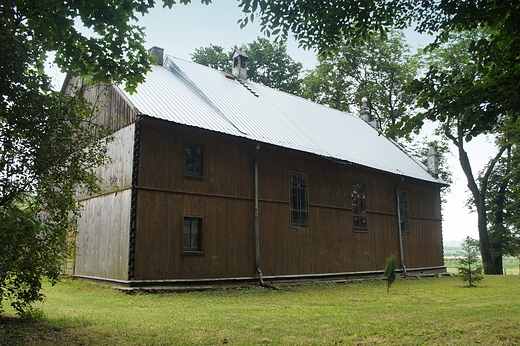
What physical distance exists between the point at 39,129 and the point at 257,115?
484 inches

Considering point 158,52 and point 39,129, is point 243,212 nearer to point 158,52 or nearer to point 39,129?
point 158,52

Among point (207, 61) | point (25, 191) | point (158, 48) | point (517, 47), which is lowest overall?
point (25, 191)

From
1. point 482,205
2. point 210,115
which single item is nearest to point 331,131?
point 210,115

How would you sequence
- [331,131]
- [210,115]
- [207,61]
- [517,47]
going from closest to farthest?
[517,47] < [210,115] < [331,131] < [207,61]

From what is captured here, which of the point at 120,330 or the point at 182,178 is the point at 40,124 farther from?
the point at 182,178

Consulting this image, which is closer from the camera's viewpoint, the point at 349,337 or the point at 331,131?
the point at 349,337

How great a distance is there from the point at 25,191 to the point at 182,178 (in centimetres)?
781

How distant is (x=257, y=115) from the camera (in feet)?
61.4

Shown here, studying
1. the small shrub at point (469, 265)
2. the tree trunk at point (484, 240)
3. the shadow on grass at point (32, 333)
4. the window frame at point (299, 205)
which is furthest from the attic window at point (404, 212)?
the shadow on grass at point (32, 333)

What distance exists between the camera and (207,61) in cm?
3947

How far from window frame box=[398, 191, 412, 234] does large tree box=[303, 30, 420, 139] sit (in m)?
14.3

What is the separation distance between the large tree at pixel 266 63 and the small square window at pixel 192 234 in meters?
27.0

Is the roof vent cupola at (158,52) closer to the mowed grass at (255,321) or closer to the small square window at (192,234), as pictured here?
the small square window at (192,234)

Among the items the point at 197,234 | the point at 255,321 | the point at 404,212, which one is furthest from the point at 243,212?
the point at 404,212
